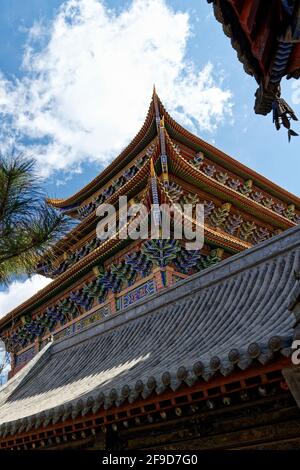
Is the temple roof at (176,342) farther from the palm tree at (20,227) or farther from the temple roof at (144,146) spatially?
the temple roof at (144,146)

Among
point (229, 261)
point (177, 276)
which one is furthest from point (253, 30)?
point (177, 276)

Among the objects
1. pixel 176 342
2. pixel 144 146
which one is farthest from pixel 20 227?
pixel 144 146

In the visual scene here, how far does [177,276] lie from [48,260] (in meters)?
7.91

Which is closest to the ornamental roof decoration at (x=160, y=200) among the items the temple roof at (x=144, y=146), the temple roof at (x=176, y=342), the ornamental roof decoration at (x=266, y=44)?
the temple roof at (x=144, y=146)

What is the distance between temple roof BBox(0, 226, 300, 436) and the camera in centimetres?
466

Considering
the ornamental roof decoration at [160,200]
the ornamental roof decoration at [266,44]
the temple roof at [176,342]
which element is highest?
the ornamental roof decoration at [160,200]

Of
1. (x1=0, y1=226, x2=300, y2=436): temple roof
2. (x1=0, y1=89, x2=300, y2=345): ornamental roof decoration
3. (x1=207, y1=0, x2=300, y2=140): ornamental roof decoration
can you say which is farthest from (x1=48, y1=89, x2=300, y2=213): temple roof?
(x1=207, y1=0, x2=300, y2=140): ornamental roof decoration

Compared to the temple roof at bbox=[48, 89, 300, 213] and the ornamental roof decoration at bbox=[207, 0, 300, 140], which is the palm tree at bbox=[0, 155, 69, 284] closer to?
the ornamental roof decoration at bbox=[207, 0, 300, 140]

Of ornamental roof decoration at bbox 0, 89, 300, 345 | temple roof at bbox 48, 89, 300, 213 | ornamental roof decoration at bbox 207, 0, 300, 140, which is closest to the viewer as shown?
ornamental roof decoration at bbox 207, 0, 300, 140

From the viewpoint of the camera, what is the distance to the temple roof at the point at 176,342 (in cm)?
466

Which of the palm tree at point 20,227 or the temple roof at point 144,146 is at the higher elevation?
the temple roof at point 144,146

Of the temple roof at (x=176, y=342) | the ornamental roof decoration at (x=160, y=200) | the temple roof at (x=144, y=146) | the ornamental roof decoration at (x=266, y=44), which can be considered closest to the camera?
the ornamental roof decoration at (x=266, y=44)

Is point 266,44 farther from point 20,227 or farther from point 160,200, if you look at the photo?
point 160,200

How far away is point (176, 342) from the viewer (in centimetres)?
737
